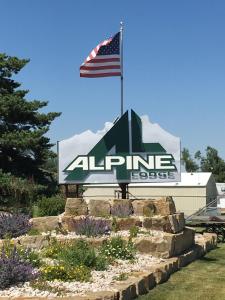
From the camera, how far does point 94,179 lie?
17203mm

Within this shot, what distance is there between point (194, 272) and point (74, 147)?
677cm

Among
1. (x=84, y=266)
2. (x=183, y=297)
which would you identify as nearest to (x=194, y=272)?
(x=183, y=297)

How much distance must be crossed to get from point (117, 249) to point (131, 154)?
5.85m

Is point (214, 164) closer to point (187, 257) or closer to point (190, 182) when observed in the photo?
point (190, 182)

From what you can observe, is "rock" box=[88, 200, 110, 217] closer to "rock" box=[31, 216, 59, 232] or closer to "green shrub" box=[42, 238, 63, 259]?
"rock" box=[31, 216, 59, 232]

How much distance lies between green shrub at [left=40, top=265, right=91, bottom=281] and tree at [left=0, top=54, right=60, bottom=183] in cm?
1819

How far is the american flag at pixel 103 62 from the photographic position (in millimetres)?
18078

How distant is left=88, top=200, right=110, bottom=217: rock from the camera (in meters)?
14.1

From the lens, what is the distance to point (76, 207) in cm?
1418

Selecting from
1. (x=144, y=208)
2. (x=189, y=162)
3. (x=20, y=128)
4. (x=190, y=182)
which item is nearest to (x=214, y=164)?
(x=189, y=162)

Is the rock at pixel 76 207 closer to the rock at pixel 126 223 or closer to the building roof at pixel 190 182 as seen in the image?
the rock at pixel 126 223

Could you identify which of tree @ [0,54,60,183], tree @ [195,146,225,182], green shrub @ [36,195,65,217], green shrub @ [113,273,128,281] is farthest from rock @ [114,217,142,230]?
tree @ [195,146,225,182]

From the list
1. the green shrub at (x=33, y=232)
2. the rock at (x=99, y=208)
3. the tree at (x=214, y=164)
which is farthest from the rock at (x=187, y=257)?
the tree at (x=214, y=164)

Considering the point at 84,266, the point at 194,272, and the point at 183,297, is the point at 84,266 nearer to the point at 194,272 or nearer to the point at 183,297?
the point at 183,297
